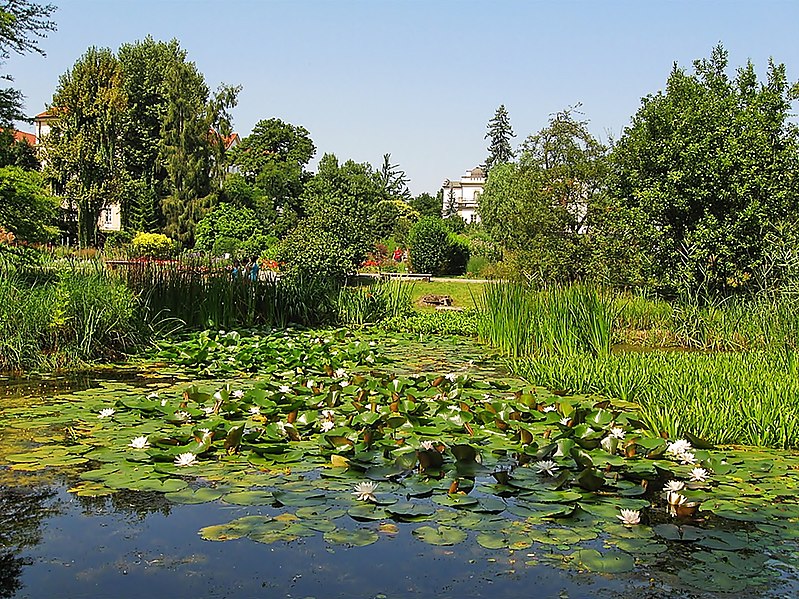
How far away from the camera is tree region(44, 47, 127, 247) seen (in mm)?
31406

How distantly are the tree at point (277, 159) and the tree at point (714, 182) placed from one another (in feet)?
89.1

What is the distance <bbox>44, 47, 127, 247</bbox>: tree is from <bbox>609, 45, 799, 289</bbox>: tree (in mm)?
25589

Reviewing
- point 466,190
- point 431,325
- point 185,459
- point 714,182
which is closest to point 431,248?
point 431,325

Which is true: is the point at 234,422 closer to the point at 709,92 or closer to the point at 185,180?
the point at 709,92

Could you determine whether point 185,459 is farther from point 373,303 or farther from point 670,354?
point 373,303

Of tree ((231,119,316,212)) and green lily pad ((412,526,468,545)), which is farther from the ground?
tree ((231,119,316,212))

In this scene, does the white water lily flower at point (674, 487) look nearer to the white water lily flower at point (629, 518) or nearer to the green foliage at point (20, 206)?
the white water lily flower at point (629, 518)

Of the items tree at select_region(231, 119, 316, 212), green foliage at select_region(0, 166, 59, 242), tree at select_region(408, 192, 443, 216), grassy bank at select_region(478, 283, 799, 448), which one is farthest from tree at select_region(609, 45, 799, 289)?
tree at select_region(408, 192, 443, 216)

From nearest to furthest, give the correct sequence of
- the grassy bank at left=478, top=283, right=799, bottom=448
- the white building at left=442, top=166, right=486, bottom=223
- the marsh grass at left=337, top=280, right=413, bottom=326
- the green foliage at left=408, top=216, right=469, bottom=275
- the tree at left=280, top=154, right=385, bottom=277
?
the grassy bank at left=478, top=283, right=799, bottom=448 → the marsh grass at left=337, top=280, right=413, bottom=326 → the tree at left=280, top=154, right=385, bottom=277 → the green foliage at left=408, top=216, right=469, bottom=275 → the white building at left=442, top=166, right=486, bottom=223

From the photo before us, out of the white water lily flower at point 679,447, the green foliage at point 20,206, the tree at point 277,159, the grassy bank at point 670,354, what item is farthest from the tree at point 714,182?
the tree at point 277,159

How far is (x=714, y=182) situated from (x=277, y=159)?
104 ft

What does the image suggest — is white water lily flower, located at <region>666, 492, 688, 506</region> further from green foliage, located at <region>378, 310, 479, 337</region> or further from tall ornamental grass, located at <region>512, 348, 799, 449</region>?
green foliage, located at <region>378, 310, 479, 337</region>

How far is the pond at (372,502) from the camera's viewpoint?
8.73 ft

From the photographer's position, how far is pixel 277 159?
132 ft
